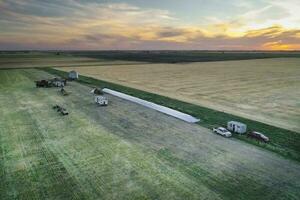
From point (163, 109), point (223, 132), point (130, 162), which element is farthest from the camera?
point (163, 109)

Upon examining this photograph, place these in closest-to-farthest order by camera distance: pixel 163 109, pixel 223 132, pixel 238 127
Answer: pixel 223 132 < pixel 238 127 < pixel 163 109

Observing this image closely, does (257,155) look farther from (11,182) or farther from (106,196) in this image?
(11,182)

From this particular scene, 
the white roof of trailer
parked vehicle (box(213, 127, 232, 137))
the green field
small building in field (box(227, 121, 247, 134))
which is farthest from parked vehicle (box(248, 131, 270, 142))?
the white roof of trailer

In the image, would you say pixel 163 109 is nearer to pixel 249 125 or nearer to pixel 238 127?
pixel 249 125

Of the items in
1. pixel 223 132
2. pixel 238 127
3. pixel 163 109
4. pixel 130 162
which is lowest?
pixel 130 162

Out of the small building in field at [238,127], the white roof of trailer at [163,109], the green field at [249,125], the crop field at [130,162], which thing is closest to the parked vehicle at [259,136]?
the green field at [249,125]

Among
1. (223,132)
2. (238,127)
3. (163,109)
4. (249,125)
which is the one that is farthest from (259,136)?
(163,109)

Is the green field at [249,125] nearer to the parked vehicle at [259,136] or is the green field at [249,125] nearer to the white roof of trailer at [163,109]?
the parked vehicle at [259,136]

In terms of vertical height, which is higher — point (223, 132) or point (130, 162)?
point (223, 132)
